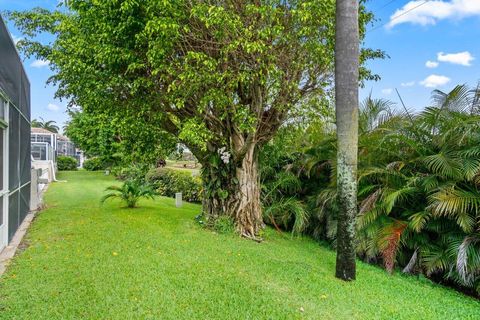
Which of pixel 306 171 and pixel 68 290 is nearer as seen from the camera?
pixel 68 290

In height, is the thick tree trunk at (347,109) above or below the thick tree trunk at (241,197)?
above

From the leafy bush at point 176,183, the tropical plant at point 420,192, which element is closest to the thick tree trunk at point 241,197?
the tropical plant at point 420,192

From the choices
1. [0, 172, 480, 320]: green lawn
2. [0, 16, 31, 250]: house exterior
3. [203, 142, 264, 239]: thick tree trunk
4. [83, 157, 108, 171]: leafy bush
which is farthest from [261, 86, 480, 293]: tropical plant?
[83, 157, 108, 171]: leafy bush

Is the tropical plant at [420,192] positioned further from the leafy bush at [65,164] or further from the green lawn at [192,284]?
the leafy bush at [65,164]

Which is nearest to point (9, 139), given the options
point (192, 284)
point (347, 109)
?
point (192, 284)

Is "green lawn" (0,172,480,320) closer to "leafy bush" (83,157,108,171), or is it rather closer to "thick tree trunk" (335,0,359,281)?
"thick tree trunk" (335,0,359,281)

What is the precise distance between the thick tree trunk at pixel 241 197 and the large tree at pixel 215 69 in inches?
0.8

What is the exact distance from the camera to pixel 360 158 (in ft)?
22.2

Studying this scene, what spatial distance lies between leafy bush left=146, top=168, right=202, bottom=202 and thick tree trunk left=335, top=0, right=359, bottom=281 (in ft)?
26.9

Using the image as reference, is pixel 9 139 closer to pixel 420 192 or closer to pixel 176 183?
pixel 420 192

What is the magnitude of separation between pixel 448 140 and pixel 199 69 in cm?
426

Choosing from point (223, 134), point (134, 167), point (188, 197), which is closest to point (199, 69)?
point (223, 134)

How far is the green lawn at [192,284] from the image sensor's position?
347 centimetres

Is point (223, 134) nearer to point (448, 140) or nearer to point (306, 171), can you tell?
point (306, 171)
